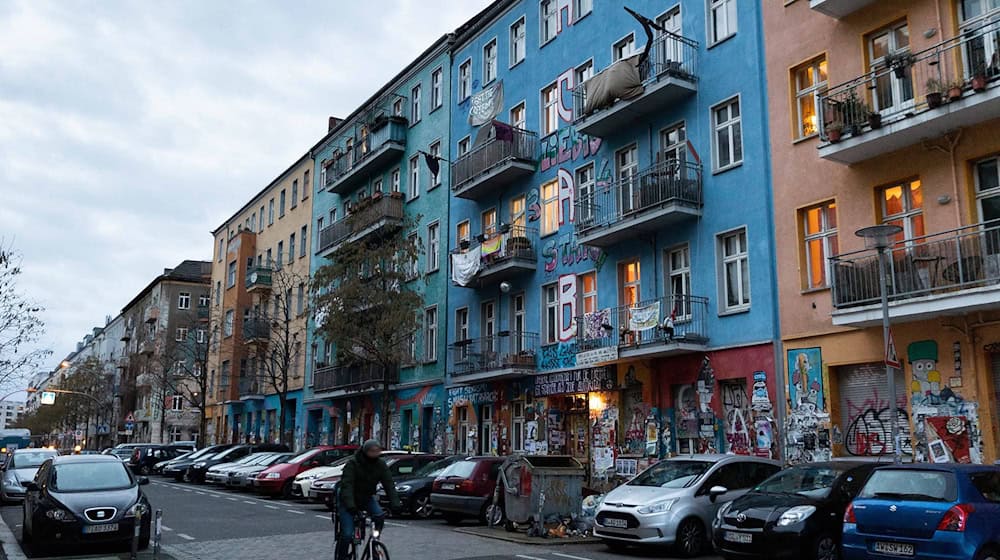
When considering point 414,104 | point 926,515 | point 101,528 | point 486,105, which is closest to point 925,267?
point 926,515

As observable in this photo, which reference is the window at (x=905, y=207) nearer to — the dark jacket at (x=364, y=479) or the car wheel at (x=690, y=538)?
the car wheel at (x=690, y=538)

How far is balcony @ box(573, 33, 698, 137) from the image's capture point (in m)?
22.6

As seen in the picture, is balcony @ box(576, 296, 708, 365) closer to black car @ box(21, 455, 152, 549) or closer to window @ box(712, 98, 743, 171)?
window @ box(712, 98, 743, 171)

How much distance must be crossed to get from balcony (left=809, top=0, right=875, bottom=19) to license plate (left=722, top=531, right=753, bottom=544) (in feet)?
37.7

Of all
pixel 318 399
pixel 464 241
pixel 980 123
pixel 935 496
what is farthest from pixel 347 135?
pixel 935 496

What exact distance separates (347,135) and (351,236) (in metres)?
8.60

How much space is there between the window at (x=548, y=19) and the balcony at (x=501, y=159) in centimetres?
331

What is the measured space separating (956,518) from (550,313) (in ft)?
59.8

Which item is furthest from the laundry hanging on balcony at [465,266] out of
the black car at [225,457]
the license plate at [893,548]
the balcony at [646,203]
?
the license plate at [893,548]

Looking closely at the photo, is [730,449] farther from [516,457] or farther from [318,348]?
[318,348]

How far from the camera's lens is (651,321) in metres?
22.0

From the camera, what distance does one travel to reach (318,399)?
43938mm

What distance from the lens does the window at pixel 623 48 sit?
25312 mm

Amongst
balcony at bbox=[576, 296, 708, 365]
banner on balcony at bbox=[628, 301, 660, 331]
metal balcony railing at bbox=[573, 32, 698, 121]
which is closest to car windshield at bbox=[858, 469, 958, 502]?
balcony at bbox=[576, 296, 708, 365]
